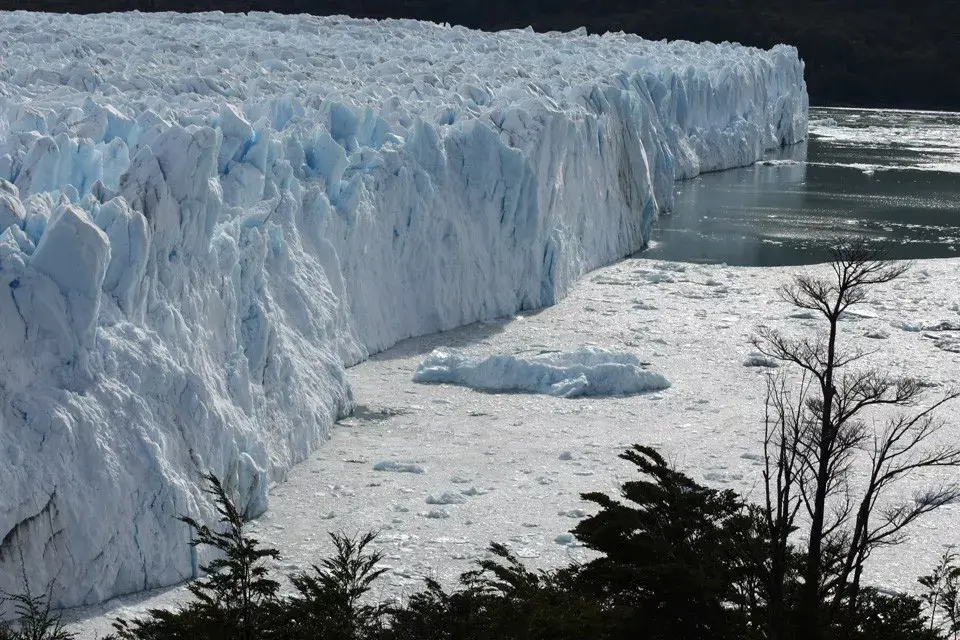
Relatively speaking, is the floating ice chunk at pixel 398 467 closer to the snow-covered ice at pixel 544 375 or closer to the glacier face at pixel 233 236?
the glacier face at pixel 233 236

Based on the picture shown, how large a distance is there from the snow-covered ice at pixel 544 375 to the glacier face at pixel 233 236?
0.89 meters

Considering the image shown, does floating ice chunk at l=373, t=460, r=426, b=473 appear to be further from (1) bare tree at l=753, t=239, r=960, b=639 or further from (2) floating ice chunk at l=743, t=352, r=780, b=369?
(2) floating ice chunk at l=743, t=352, r=780, b=369

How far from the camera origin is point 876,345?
13.5m

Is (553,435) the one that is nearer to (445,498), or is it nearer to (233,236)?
(445,498)

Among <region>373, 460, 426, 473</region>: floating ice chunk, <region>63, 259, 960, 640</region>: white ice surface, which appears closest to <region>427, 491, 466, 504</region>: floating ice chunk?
<region>63, 259, 960, 640</region>: white ice surface

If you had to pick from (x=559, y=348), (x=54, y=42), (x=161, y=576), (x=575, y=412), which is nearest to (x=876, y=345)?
(x=559, y=348)

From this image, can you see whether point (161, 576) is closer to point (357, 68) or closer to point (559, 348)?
point (559, 348)

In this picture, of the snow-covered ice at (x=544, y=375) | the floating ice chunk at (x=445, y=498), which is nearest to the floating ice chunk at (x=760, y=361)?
the snow-covered ice at (x=544, y=375)

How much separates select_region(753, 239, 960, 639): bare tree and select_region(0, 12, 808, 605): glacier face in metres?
3.38

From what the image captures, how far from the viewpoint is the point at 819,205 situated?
2434 cm

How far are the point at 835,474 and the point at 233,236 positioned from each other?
15.5ft

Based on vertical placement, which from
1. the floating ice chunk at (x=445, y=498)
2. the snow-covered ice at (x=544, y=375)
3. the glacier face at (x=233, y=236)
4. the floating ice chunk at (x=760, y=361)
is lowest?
the floating ice chunk at (x=445, y=498)

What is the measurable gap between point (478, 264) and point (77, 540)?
741 centimetres

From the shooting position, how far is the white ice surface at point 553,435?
8.33 m
